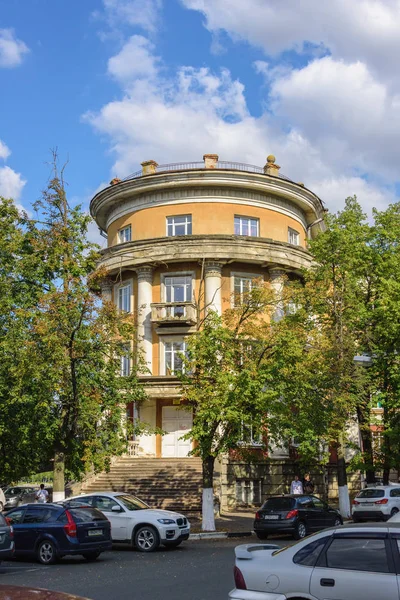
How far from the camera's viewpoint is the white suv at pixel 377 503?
27.8 metres

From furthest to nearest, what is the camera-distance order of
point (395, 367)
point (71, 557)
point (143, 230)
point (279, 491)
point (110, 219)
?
point (110, 219), point (143, 230), point (279, 491), point (395, 367), point (71, 557)

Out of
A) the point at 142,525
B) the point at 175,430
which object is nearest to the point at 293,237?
the point at 175,430

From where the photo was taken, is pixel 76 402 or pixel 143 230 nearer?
pixel 76 402

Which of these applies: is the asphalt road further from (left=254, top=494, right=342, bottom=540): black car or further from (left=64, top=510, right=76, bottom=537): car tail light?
(left=254, top=494, right=342, bottom=540): black car

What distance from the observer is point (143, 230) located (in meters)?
40.0

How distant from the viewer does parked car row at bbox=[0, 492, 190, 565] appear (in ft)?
56.2

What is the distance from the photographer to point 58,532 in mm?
17250

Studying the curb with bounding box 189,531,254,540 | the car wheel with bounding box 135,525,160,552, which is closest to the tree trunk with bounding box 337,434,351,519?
the curb with bounding box 189,531,254,540

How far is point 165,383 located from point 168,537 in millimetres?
17059

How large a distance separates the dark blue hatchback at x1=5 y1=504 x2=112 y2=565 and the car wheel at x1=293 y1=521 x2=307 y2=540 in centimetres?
764

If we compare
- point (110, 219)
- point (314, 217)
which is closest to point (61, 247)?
point (110, 219)

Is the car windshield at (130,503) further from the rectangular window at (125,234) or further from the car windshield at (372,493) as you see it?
the rectangular window at (125,234)

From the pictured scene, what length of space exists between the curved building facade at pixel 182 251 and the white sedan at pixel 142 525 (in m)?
16.0

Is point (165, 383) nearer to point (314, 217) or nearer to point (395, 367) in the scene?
point (395, 367)
